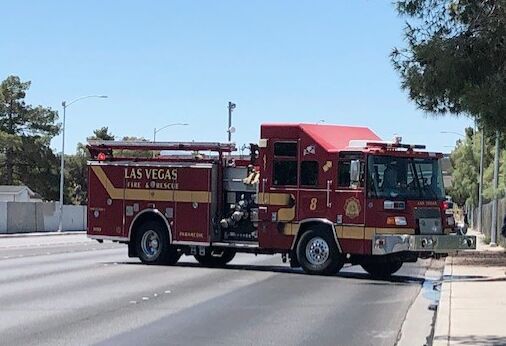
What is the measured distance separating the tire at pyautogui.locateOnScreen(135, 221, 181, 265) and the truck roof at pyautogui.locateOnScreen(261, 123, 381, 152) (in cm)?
399

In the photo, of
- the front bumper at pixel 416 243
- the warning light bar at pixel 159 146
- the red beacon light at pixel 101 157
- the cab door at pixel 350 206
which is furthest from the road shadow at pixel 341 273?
the warning light bar at pixel 159 146

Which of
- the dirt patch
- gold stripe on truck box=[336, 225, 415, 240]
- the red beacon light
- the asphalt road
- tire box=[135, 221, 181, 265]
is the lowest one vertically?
the dirt patch

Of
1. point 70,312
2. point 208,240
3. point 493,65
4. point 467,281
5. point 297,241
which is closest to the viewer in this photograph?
point 493,65

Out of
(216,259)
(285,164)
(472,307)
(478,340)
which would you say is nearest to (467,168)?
(216,259)

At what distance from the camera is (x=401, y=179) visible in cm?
1969

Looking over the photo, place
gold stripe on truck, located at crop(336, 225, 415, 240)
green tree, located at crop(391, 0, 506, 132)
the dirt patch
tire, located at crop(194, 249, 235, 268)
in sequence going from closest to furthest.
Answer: green tree, located at crop(391, 0, 506, 132) → gold stripe on truck, located at crop(336, 225, 415, 240) → tire, located at crop(194, 249, 235, 268) → the dirt patch

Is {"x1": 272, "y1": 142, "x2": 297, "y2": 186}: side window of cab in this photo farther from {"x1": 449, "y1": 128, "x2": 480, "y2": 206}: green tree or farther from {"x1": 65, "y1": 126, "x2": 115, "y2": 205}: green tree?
{"x1": 65, "y1": 126, "x2": 115, "y2": 205}: green tree

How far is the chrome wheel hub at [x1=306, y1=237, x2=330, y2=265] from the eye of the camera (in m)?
20.2

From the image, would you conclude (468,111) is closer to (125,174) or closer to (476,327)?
(476,327)

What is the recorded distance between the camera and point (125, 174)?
76.6ft

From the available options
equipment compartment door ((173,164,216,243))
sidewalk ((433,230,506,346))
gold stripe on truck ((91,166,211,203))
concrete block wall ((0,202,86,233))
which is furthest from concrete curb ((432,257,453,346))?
concrete block wall ((0,202,86,233))

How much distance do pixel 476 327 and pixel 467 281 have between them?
778 cm

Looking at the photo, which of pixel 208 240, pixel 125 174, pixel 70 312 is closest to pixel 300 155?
pixel 208 240

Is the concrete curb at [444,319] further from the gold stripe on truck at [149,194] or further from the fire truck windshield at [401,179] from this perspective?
the gold stripe on truck at [149,194]
